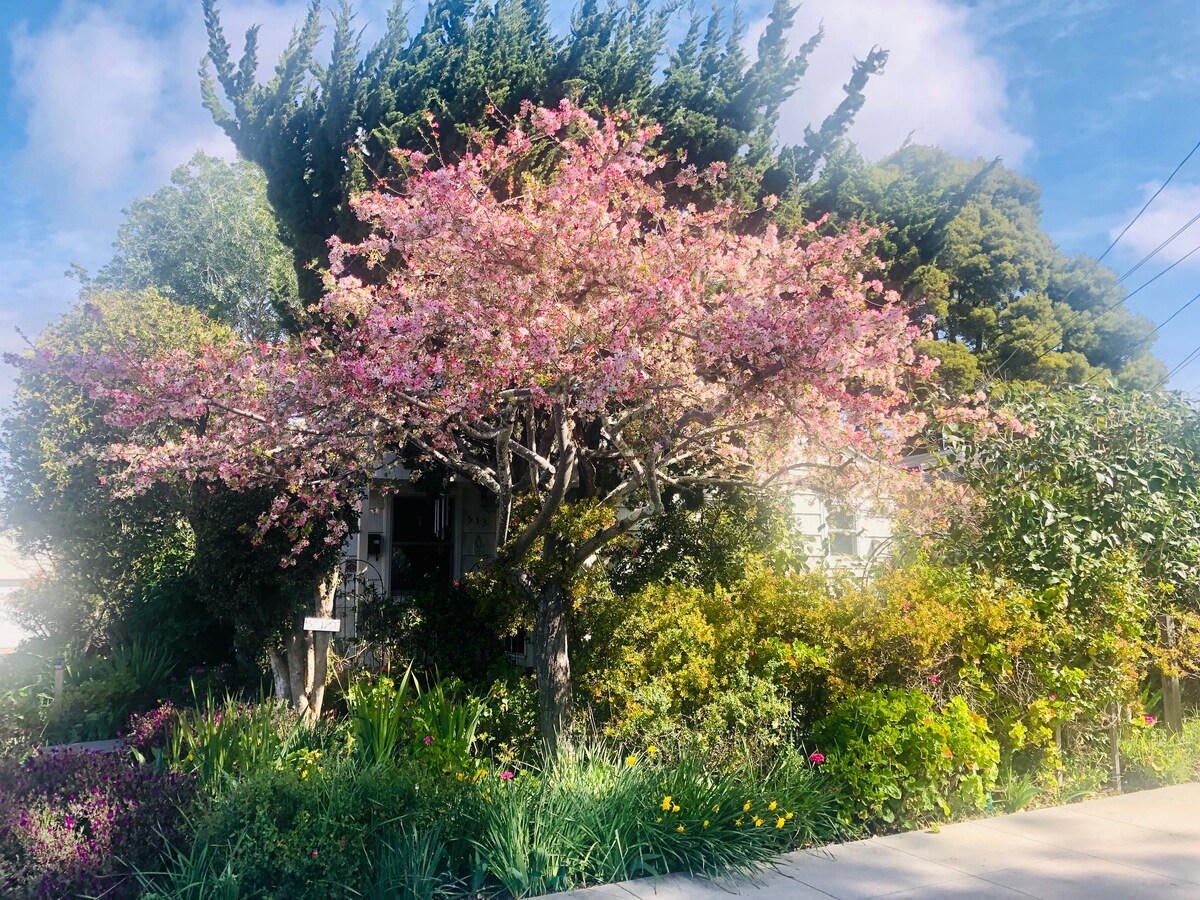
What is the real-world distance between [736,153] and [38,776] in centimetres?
864

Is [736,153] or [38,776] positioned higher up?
[736,153]

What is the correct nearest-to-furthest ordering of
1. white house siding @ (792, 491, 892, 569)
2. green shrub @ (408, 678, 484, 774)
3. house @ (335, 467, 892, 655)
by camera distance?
green shrub @ (408, 678, 484, 774), white house siding @ (792, 491, 892, 569), house @ (335, 467, 892, 655)

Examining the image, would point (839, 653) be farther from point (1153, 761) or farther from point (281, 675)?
point (281, 675)

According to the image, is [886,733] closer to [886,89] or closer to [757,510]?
[757,510]

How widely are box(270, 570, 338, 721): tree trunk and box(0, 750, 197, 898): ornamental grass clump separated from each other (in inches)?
107

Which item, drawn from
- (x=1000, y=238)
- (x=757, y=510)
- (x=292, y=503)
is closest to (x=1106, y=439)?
(x=757, y=510)

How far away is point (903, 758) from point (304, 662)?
200 inches

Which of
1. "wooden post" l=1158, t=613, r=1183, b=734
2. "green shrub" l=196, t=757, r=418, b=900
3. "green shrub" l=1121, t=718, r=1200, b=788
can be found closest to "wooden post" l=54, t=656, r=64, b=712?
"green shrub" l=196, t=757, r=418, b=900

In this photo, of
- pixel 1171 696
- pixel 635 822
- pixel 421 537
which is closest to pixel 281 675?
pixel 421 537

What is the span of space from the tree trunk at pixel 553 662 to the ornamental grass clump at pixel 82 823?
2632mm

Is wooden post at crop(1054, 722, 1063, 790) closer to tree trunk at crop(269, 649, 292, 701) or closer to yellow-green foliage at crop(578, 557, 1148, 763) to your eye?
yellow-green foliage at crop(578, 557, 1148, 763)

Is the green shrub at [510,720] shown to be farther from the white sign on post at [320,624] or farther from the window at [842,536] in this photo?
the window at [842,536]

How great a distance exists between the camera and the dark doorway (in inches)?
419

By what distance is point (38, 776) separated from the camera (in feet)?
16.1
